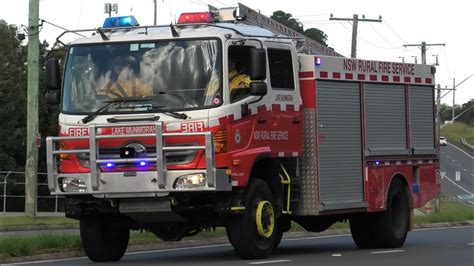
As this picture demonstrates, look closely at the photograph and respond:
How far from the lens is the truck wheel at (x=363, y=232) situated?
17.4m

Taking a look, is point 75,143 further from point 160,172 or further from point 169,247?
point 169,247

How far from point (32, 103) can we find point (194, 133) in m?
18.2

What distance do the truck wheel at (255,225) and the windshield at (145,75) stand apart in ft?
5.10

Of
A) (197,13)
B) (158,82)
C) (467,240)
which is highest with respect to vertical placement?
(197,13)

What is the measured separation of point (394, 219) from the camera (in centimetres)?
1758

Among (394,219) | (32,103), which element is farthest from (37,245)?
(32,103)

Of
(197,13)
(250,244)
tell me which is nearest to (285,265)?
(250,244)

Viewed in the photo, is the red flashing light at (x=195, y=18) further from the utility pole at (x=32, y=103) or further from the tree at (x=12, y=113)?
the tree at (x=12, y=113)

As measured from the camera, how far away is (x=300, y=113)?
15.1m

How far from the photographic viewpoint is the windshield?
1333 centimetres

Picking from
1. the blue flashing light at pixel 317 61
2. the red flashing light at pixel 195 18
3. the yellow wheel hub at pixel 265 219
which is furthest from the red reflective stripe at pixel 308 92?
the yellow wheel hub at pixel 265 219

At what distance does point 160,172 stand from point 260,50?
223 cm

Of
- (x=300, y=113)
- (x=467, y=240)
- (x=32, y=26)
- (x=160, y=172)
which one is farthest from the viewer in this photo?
(x=32, y=26)

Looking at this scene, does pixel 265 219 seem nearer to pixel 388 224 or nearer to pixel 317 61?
pixel 317 61
